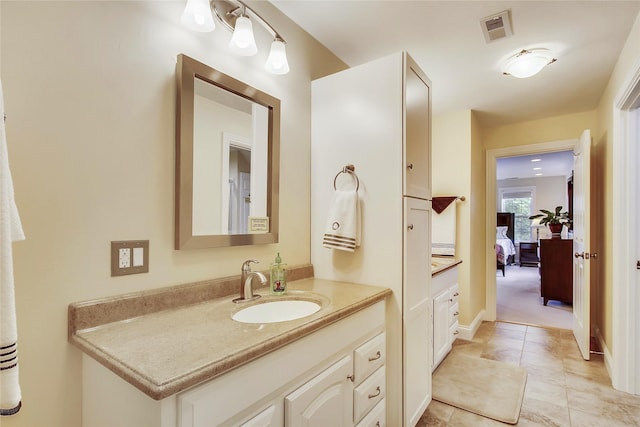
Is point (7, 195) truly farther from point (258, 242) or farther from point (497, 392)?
point (497, 392)

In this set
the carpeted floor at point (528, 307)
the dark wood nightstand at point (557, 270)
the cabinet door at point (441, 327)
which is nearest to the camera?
the cabinet door at point (441, 327)

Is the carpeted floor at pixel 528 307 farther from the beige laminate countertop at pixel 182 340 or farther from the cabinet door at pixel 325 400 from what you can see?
the beige laminate countertop at pixel 182 340

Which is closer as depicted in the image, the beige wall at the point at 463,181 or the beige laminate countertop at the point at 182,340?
the beige laminate countertop at the point at 182,340

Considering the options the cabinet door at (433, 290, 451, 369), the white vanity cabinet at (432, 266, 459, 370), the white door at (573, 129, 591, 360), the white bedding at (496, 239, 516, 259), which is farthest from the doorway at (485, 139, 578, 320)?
the white bedding at (496, 239, 516, 259)

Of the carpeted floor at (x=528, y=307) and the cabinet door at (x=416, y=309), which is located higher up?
the cabinet door at (x=416, y=309)

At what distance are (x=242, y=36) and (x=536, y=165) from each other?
7370mm

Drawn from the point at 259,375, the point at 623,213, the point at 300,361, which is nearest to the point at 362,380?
the point at 300,361

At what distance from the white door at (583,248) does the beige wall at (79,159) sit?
3.02 m

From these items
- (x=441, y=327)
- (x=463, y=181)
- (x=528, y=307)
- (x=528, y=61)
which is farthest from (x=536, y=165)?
(x=441, y=327)

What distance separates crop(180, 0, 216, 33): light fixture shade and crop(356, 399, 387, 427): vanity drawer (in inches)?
68.8

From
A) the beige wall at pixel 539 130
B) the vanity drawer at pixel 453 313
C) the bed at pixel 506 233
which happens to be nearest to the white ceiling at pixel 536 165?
the bed at pixel 506 233

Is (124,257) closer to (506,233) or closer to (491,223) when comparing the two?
(491,223)

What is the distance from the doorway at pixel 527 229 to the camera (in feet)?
13.6

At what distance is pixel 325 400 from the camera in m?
1.13
